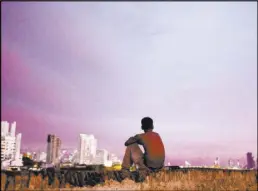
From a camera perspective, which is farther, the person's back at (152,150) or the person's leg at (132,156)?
the person's back at (152,150)

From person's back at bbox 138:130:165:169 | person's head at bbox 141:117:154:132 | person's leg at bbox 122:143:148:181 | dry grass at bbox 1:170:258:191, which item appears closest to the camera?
dry grass at bbox 1:170:258:191

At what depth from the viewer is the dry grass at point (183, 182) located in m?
5.68

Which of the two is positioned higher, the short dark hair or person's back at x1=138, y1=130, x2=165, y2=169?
the short dark hair

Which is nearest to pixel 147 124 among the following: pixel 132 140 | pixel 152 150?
pixel 152 150

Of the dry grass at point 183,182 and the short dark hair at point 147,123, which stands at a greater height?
the short dark hair at point 147,123

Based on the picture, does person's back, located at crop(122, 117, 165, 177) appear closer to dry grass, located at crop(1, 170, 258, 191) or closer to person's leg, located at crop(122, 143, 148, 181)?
person's leg, located at crop(122, 143, 148, 181)

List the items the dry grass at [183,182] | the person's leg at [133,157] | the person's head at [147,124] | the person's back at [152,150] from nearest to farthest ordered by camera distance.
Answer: the dry grass at [183,182]
the person's leg at [133,157]
the person's back at [152,150]
the person's head at [147,124]

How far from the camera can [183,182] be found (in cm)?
787

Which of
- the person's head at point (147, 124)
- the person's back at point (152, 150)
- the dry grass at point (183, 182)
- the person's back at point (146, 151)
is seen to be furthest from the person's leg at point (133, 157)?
the dry grass at point (183, 182)

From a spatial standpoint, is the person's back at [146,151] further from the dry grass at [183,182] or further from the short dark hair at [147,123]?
the dry grass at [183,182]

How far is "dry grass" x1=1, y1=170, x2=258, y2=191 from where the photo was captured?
568 cm

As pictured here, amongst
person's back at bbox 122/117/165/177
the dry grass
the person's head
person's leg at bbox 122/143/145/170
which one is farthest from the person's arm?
the dry grass

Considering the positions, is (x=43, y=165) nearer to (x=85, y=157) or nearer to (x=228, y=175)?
(x=228, y=175)

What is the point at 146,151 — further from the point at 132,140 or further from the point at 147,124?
the point at 147,124
